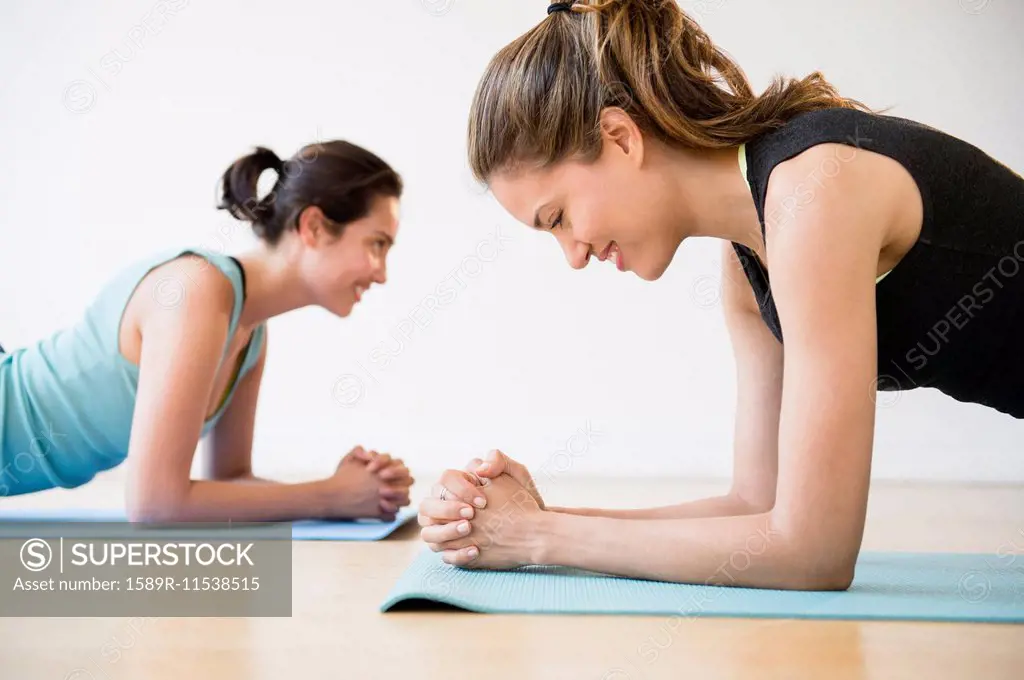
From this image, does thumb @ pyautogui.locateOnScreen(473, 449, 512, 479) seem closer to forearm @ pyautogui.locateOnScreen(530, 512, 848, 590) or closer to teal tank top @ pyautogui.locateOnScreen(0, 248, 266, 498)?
forearm @ pyautogui.locateOnScreen(530, 512, 848, 590)

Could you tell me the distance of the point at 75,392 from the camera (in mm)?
1979

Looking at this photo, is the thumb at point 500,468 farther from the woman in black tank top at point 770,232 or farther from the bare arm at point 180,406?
the bare arm at point 180,406

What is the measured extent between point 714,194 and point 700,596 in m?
0.56

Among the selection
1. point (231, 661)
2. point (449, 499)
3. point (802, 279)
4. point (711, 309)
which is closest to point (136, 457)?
point (449, 499)

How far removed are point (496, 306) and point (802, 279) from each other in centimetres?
280

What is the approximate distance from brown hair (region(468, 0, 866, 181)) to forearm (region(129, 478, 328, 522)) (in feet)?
2.89

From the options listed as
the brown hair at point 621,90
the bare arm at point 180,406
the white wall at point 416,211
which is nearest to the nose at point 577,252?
the brown hair at point 621,90

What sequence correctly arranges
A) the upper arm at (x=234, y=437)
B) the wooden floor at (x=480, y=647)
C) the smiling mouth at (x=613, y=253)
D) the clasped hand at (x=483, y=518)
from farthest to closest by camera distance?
the upper arm at (x=234, y=437) < the smiling mouth at (x=613, y=253) < the clasped hand at (x=483, y=518) < the wooden floor at (x=480, y=647)

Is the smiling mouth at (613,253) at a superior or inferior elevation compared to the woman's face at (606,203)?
inferior

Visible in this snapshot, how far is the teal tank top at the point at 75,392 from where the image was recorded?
6.33 feet

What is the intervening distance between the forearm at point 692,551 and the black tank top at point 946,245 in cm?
34

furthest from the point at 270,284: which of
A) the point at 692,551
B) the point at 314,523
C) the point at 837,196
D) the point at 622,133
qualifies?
the point at 837,196

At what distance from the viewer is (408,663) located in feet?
3.19

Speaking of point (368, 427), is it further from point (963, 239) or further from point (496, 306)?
point (963, 239)
